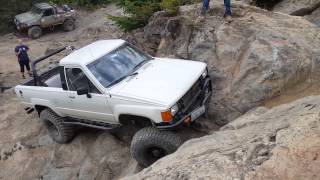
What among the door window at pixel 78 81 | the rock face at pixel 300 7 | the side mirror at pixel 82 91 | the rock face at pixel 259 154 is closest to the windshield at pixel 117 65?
the door window at pixel 78 81

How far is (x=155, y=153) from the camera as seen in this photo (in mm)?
7020

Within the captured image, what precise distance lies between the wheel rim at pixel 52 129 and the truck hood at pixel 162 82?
8.52ft

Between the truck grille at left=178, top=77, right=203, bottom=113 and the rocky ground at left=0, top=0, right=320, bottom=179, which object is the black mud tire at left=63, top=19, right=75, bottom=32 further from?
the truck grille at left=178, top=77, right=203, bottom=113

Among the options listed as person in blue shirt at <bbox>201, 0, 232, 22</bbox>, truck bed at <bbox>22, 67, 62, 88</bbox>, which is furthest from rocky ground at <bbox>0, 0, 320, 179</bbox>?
truck bed at <bbox>22, 67, 62, 88</bbox>

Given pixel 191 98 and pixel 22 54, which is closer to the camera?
pixel 191 98

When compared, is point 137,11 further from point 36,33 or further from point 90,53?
point 36,33

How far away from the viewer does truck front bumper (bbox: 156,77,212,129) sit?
21.8ft

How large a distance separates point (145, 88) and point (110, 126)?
1.31m

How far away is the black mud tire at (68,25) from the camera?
68.6 feet

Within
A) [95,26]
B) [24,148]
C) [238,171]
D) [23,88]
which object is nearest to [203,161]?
[238,171]

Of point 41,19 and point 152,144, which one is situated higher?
point 152,144

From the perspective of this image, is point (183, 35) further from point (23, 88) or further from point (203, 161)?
point (203, 161)

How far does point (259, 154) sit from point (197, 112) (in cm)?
271

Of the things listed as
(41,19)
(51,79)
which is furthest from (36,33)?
(51,79)
